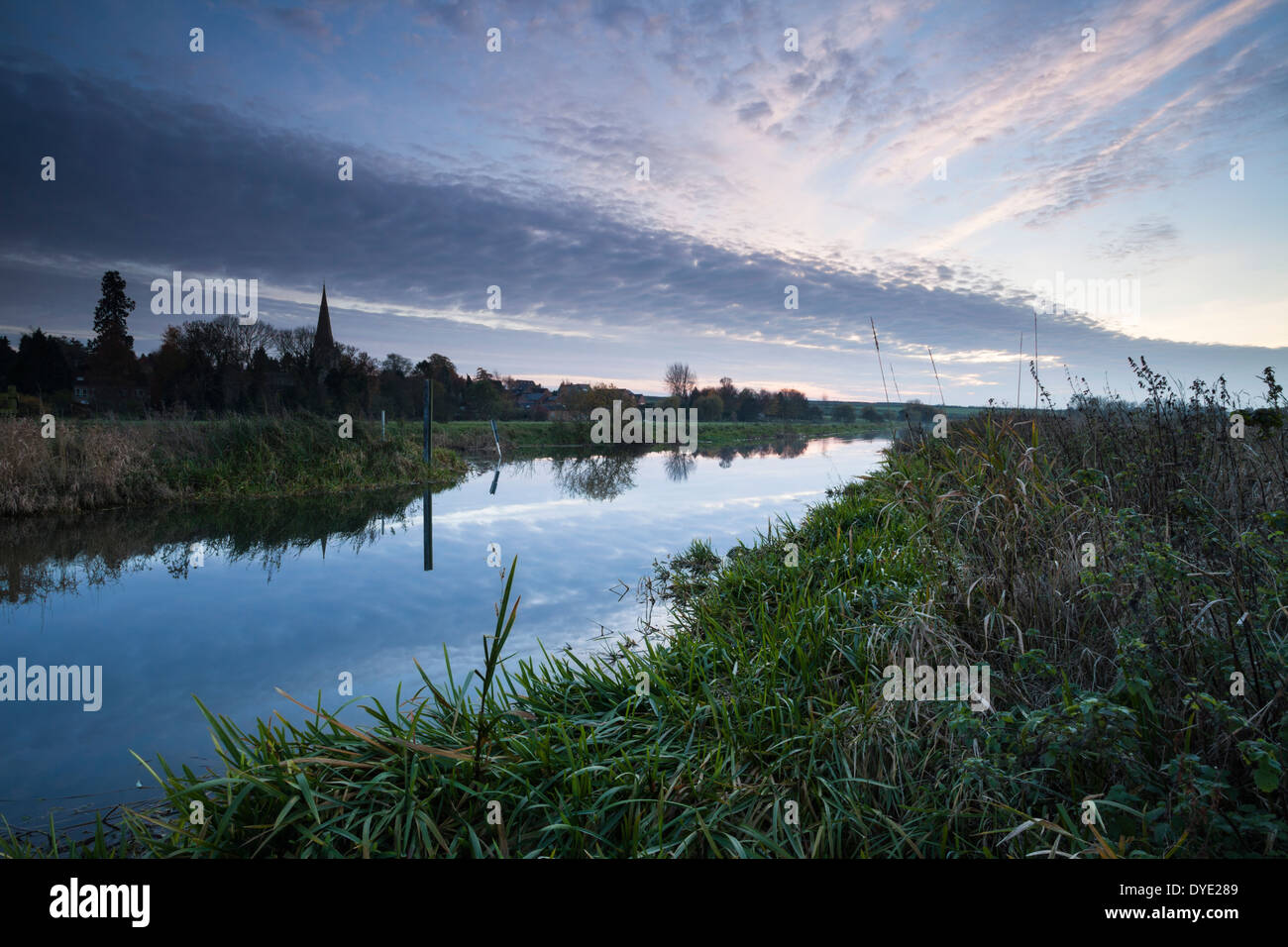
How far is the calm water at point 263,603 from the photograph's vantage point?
3506mm

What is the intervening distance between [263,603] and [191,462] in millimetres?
9488

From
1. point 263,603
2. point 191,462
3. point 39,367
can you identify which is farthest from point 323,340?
point 263,603

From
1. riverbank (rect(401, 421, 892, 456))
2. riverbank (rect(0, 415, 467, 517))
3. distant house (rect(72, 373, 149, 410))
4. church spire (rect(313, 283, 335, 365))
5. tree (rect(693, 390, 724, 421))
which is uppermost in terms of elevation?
church spire (rect(313, 283, 335, 365))

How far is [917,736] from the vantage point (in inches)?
103

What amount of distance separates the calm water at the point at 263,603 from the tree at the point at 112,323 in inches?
1030

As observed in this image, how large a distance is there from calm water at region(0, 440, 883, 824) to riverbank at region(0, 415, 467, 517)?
90 cm

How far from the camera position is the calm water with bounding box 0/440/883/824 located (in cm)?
351

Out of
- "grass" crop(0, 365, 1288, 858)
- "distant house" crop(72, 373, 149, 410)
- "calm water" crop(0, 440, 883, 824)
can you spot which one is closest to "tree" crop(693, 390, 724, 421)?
"distant house" crop(72, 373, 149, 410)

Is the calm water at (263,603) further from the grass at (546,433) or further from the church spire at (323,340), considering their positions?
the church spire at (323,340)

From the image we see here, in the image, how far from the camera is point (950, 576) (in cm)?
359

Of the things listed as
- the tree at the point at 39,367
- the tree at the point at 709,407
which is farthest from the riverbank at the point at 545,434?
the tree at the point at 39,367

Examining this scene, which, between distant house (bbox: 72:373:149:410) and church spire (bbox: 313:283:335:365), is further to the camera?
church spire (bbox: 313:283:335:365)

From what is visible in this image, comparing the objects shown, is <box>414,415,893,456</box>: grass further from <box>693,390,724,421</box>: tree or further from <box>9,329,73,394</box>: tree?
<box>9,329,73,394</box>: tree

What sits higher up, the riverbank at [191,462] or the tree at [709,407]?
the tree at [709,407]
